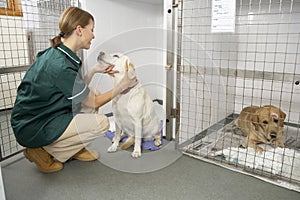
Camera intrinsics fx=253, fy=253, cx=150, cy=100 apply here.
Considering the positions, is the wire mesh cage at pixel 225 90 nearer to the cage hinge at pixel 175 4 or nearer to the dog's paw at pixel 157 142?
the cage hinge at pixel 175 4

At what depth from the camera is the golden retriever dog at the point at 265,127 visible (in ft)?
5.87

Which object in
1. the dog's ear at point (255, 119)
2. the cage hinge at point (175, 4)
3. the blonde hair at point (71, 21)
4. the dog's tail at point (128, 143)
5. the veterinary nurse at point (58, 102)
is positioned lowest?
the dog's tail at point (128, 143)

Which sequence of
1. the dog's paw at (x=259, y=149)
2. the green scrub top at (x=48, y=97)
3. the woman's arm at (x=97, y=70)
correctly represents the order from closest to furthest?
1. the green scrub top at (x=48, y=97)
2. the woman's arm at (x=97, y=70)
3. the dog's paw at (x=259, y=149)

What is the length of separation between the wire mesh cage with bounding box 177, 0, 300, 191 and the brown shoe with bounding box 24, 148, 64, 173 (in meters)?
0.90

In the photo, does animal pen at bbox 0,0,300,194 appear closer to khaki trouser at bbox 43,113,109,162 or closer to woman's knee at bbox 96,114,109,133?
khaki trouser at bbox 43,113,109,162

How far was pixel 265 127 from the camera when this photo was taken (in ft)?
5.89

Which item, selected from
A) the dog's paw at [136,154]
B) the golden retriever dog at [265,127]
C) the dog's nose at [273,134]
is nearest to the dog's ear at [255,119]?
the golden retriever dog at [265,127]

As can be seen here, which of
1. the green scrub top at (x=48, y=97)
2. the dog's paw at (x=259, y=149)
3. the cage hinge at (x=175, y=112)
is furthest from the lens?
the cage hinge at (x=175, y=112)

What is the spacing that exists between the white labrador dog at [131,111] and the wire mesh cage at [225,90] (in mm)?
238

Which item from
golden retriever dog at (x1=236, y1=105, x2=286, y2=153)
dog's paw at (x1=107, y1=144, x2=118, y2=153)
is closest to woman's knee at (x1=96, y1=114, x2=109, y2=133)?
dog's paw at (x1=107, y1=144, x2=118, y2=153)

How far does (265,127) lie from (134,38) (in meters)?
1.11

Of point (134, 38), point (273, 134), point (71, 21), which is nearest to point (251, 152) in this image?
point (273, 134)

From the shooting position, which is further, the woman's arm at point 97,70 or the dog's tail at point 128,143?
the dog's tail at point 128,143

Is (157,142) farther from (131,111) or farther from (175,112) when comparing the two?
(131,111)
